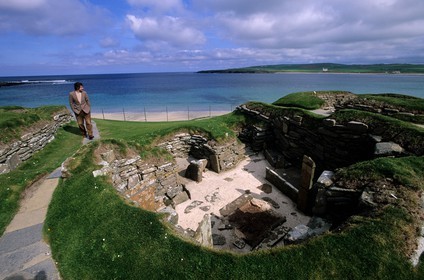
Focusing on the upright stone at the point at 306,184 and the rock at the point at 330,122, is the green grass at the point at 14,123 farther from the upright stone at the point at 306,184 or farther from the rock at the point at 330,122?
the rock at the point at 330,122

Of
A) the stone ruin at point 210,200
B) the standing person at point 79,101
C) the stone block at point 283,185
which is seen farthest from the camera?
the stone block at point 283,185

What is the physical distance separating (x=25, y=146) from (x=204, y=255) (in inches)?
433

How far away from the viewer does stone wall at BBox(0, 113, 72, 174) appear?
9.15 meters

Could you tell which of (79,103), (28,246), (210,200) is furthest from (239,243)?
(79,103)

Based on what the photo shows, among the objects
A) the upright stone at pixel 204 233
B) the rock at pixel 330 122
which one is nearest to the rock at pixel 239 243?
the upright stone at pixel 204 233

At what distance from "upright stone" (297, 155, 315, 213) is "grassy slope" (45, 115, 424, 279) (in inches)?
188

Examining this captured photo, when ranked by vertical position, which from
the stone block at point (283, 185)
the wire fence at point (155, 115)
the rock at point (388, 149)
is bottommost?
the wire fence at point (155, 115)

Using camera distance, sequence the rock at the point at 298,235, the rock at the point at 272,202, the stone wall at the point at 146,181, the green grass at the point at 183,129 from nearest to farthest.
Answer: the rock at the point at 298,235
the stone wall at the point at 146,181
the rock at the point at 272,202
the green grass at the point at 183,129

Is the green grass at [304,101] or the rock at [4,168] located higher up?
the green grass at [304,101]

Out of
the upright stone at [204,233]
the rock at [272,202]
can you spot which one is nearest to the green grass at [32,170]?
the upright stone at [204,233]

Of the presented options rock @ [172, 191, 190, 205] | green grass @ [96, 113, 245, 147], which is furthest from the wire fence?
rock @ [172, 191, 190, 205]

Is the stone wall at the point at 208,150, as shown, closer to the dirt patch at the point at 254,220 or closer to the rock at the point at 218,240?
the dirt patch at the point at 254,220

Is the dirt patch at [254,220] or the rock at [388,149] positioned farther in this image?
the dirt patch at [254,220]

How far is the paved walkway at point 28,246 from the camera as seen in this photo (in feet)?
14.3
